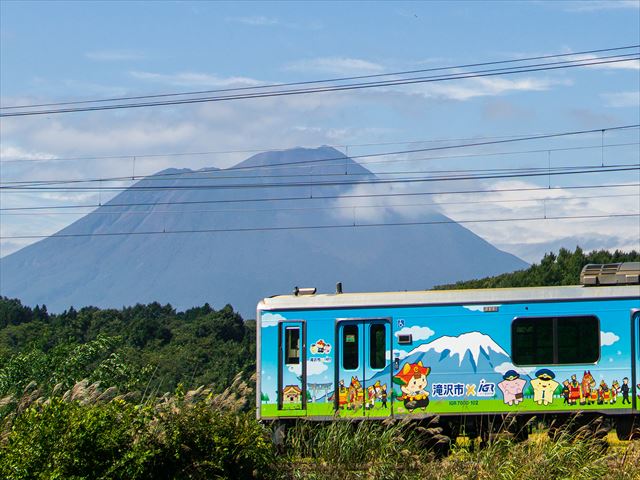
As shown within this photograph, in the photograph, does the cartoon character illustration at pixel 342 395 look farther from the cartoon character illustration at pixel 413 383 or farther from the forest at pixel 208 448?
the forest at pixel 208 448

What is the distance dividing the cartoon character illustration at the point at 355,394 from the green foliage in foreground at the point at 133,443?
7019 mm

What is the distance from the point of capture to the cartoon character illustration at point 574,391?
2111 centimetres

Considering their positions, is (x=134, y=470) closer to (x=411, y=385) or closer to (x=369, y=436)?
(x=369, y=436)

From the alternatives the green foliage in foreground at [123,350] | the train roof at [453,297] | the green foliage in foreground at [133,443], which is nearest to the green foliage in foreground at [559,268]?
the green foliage in foreground at [123,350]

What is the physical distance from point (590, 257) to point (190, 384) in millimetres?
30164

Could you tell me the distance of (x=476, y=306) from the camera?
21594mm

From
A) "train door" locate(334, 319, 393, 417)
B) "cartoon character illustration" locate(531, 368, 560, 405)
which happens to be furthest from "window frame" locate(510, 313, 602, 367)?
"train door" locate(334, 319, 393, 417)

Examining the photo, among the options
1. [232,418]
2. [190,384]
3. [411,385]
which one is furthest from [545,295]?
[190,384]

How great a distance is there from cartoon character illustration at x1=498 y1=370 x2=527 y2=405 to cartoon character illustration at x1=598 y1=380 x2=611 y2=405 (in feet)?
4.88

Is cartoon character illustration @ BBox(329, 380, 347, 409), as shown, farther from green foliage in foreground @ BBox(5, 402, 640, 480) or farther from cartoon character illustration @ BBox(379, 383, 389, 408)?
green foliage in foreground @ BBox(5, 402, 640, 480)

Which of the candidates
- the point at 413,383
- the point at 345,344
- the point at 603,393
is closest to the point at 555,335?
the point at 603,393

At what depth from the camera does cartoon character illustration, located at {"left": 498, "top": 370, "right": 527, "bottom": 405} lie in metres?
21.4

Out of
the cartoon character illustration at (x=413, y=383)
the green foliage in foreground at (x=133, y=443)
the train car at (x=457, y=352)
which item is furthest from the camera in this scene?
the cartoon character illustration at (x=413, y=383)

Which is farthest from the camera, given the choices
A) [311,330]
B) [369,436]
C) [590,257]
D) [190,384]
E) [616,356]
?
[590,257]
